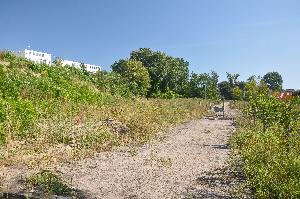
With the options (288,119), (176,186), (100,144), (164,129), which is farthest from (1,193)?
(164,129)

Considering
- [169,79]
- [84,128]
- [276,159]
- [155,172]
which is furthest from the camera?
[169,79]

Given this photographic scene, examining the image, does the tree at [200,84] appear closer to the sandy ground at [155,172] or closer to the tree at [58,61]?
the tree at [58,61]

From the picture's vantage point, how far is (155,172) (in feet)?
32.3

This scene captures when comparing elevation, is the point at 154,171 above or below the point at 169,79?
below

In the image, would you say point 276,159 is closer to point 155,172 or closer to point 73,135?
point 155,172

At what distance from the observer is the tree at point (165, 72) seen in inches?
2324

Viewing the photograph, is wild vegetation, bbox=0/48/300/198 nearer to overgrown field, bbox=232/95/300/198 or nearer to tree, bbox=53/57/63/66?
overgrown field, bbox=232/95/300/198

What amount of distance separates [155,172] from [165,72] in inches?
2004

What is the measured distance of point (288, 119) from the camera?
11500 millimetres

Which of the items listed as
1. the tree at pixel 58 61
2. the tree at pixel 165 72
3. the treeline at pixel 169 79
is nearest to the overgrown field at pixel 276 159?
the tree at pixel 58 61

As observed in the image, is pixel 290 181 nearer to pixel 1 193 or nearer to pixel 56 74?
pixel 1 193

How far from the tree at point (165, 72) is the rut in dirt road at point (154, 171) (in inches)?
1626

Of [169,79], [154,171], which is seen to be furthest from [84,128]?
[169,79]

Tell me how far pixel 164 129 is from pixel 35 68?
9.46m
